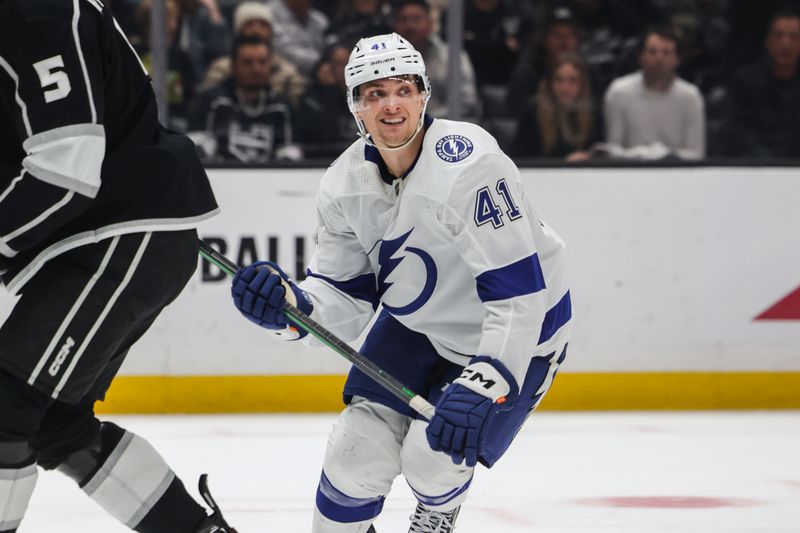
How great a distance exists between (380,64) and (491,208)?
0.30 metres

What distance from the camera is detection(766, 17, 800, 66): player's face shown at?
4.89 meters

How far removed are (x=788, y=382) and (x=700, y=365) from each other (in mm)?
302

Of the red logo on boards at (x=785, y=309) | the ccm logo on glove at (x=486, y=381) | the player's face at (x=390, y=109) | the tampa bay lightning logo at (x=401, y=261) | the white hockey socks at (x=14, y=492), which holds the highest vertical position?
the player's face at (x=390, y=109)

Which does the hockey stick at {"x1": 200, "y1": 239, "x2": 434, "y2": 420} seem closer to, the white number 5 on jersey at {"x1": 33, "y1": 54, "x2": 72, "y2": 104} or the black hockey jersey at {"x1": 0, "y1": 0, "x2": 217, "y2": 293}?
the black hockey jersey at {"x1": 0, "y1": 0, "x2": 217, "y2": 293}

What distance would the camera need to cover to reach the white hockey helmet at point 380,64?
86.7 inches

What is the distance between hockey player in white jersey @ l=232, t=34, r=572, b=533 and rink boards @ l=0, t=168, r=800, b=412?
2.02 metres

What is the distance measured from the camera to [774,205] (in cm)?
450

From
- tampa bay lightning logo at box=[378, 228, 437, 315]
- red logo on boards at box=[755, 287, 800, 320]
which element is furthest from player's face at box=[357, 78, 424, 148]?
red logo on boards at box=[755, 287, 800, 320]

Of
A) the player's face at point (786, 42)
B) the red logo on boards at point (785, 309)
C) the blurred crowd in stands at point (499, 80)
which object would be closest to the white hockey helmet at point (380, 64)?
the blurred crowd in stands at point (499, 80)

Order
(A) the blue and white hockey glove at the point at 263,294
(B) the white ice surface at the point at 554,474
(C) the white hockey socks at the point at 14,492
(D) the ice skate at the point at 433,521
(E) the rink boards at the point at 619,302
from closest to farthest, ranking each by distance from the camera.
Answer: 1. (C) the white hockey socks at the point at 14,492
2. (A) the blue and white hockey glove at the point at 263,294
3. (D) the ice skate at the point at 433,521
4. (B) the white ice surface at the point at 554,474
5. (E) the rink boards at the point at 619,302

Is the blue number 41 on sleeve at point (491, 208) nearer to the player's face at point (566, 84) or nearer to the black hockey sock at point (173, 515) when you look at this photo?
the black hockey sock at point (173, 515)

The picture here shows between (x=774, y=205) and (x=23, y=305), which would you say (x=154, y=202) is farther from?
(x=774, y=205)

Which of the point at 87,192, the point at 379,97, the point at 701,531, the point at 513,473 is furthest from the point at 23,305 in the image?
the point at 513,473

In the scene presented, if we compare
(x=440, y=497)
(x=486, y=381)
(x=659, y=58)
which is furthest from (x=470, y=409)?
(x=659, y=58)
